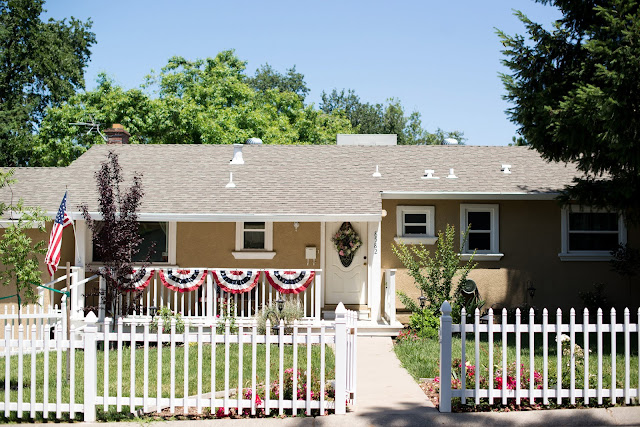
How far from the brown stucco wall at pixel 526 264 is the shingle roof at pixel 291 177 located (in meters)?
0.55

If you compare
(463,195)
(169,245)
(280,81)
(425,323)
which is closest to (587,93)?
(463,195)

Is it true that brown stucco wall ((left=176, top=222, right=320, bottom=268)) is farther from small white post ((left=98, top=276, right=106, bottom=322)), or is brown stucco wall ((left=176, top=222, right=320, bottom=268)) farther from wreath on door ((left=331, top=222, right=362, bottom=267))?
small white post ((left=98, top=276, right=106, bottom=322))

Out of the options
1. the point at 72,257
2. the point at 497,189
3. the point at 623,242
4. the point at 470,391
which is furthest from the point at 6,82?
the point at 470,391

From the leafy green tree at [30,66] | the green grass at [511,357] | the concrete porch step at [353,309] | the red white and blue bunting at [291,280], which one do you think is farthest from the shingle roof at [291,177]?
the leafy green tree at [30,66]

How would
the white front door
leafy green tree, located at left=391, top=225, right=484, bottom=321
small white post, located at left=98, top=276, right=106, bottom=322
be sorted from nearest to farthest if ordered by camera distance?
Result: small white post, located at left=98, top=276, right=106, bottom=322 < leafy green tree, located at left=391, top=225, right=484, bottom=321 < the white front door

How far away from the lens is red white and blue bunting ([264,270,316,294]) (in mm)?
13234

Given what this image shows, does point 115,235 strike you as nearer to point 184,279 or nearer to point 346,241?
point 184,279

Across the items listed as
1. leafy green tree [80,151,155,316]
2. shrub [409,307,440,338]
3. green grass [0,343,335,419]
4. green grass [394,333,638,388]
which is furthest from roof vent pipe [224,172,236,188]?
green grass [394,333,638,388]

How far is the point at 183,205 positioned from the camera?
14.1 m

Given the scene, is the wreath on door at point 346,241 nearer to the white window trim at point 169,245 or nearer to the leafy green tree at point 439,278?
the leafy green tree at point 439,278

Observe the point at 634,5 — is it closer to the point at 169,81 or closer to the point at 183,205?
the point at 183,205

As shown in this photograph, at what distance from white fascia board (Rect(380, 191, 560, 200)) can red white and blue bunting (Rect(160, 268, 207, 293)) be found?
4.40 meters

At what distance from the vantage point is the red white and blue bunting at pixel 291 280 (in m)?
13.2

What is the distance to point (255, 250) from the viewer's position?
14.8m
